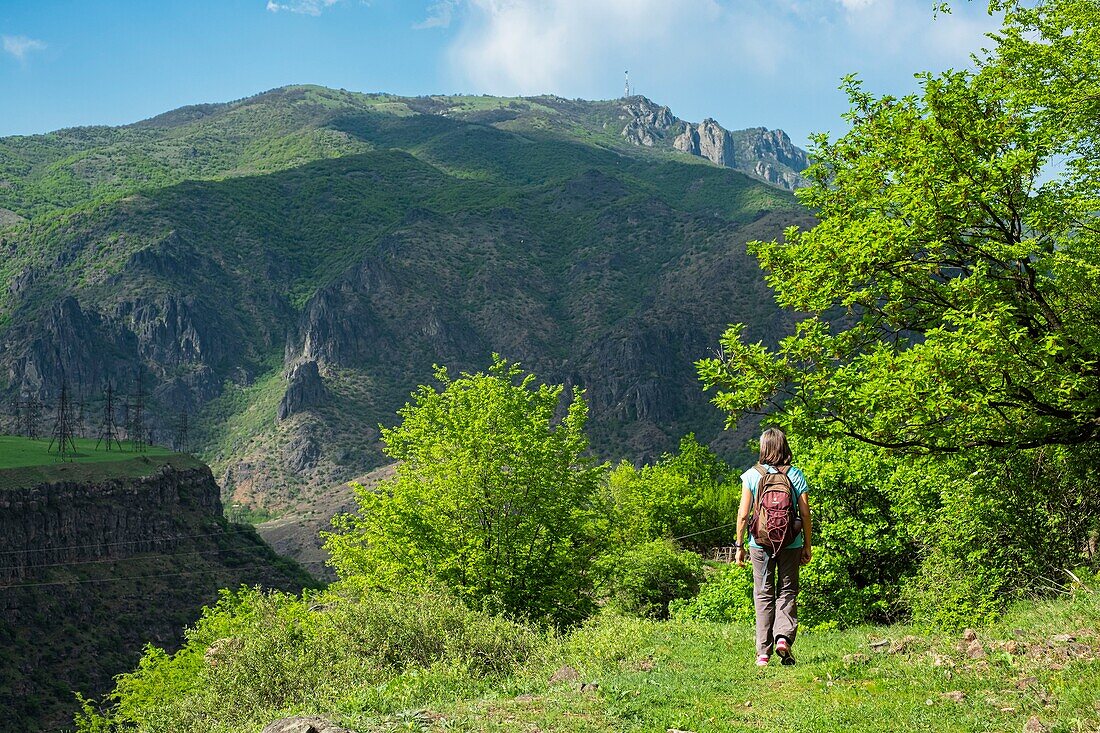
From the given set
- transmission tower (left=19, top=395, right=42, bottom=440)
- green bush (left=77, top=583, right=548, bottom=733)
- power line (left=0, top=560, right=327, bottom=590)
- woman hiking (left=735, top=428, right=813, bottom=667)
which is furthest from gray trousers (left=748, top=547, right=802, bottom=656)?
transmission tower (left=19, top=395, right=42, bottom=440)

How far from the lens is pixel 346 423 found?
7746 inches

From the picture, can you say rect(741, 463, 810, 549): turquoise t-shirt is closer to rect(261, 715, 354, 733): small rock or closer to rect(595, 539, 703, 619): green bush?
rect(261, 715, 354, 733): small rock

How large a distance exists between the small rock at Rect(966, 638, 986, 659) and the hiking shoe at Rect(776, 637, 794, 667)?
189 centimetres

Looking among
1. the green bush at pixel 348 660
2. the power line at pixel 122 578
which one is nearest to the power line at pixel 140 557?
the power line at pixel 122 578

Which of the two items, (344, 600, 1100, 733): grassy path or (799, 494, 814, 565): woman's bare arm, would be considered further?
(799, 494, 814, 565): woman's bare arm

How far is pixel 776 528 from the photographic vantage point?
921 cm

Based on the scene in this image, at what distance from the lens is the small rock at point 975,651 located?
952 cm

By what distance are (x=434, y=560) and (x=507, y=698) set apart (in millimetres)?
17619

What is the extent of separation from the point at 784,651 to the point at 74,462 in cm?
12471

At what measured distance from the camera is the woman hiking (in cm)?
923

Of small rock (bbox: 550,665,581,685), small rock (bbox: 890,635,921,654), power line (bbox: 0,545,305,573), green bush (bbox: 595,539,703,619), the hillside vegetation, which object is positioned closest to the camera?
the hillside vegetation

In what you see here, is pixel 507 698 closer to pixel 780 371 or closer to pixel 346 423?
pixel 780 371

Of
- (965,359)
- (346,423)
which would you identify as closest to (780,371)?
(965,359)

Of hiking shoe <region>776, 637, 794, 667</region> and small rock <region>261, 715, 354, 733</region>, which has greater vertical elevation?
hiking shoe <region>776, 637, 794, 667</region>
